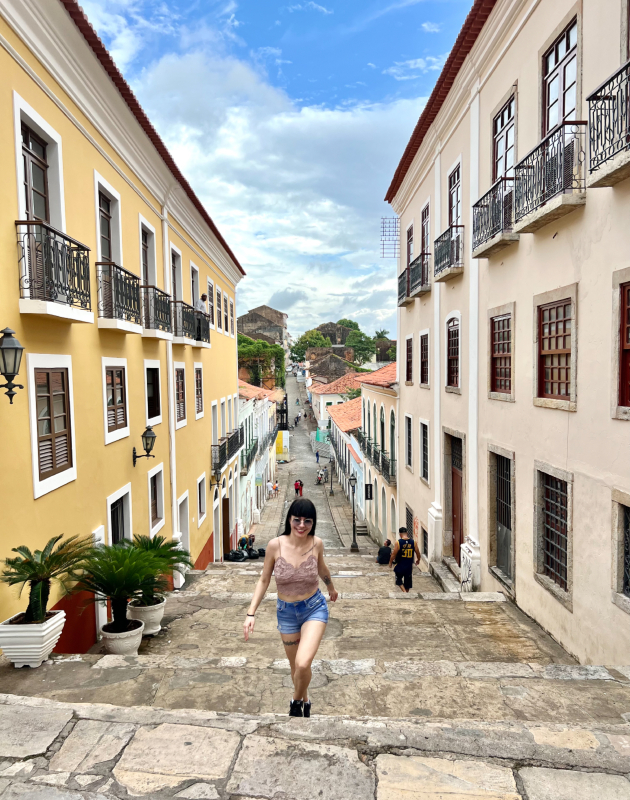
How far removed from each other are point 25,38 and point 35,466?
4.47m

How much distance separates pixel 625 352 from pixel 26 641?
243 inches

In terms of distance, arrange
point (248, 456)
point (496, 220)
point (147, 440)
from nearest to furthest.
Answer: point (496, 220) < point (147, 440) < point (248, 456)

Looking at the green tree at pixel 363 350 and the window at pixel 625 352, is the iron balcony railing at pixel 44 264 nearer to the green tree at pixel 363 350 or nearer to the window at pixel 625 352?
the window at pixel 625 352

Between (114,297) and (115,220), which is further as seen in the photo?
(115,220)

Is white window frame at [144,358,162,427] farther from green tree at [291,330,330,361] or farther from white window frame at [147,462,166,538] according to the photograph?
green tree at [291,330,330,361]

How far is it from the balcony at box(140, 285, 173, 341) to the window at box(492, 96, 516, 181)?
6.05m

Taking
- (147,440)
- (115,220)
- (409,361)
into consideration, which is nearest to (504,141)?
(115,220)

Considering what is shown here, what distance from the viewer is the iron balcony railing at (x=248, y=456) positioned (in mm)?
24234

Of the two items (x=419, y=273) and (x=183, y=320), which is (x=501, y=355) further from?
(x=183, y=320)

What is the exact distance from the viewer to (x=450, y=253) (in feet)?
36.0

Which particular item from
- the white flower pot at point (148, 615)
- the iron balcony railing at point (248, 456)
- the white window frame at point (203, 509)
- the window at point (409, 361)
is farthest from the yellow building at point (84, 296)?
the iron balcony railing at point (248, 456)

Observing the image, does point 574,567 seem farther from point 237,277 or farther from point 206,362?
point 237,277

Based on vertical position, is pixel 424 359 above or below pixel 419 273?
below

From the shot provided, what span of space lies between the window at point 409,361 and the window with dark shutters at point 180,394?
646 cm
